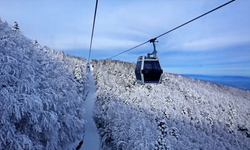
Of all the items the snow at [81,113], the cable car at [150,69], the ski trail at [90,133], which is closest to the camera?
the snow at [81,113]

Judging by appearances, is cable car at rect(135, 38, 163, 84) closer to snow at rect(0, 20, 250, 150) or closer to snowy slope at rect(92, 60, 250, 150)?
snow at rect(0, 20, 250, 150)

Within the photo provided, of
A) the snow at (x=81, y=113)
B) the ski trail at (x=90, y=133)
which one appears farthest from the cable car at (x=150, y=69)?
the ski trail at (x=90, y=133)

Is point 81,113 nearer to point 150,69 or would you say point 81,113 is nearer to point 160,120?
point 160,120

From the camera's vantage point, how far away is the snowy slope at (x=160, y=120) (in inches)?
527

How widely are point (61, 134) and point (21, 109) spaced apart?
14.1ft

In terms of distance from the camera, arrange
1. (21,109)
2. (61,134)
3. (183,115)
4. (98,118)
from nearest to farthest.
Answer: (21,109)
(61,134)
(98,118)
(183,115)

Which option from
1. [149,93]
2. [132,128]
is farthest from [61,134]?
[149,93]

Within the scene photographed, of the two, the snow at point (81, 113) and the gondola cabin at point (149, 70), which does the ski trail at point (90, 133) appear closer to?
the snow at point (81, 113)

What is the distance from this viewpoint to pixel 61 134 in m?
8.80

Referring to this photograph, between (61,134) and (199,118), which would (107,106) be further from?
(199,118)

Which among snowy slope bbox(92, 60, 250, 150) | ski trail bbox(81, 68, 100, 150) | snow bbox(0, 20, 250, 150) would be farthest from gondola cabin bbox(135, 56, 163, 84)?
ski trail bbox(81, 68, 100, 150)

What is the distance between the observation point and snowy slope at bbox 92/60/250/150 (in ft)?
43.9

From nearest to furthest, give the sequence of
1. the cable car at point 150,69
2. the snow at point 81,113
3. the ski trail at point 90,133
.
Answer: the snow at point 81,113
the cable car at point 150,69
the ski trail at point 90,133

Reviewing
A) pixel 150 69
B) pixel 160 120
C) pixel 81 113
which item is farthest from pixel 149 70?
pixel 160 120
